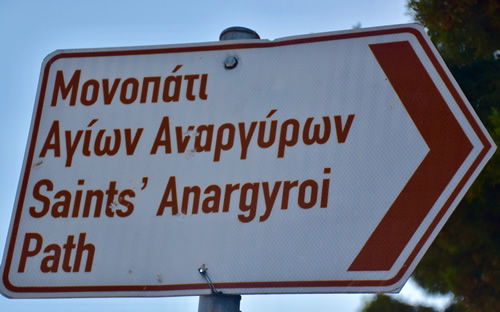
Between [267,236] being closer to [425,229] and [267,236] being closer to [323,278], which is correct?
[323,278]

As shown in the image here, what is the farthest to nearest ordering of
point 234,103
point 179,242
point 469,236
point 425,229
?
1. point 469,236
2. point 234,103
3. point 179,242
4. point 425,229

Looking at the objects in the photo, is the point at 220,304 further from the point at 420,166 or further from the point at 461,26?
the point at 461,26

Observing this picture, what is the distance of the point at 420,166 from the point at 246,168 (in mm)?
325

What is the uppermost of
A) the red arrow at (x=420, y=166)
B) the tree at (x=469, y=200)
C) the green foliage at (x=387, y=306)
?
the green foliage at (x=387, y=306)

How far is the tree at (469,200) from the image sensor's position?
5.33 meters

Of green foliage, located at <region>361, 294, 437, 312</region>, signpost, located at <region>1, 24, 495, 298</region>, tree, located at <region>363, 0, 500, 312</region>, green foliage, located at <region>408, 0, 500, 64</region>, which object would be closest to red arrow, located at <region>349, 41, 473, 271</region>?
signpost, located at <region>1, 24, 495, 298</region>

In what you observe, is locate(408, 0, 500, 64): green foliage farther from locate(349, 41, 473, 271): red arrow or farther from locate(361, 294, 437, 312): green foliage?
locate(349, 41, 473, 271): red arrow

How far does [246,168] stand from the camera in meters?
1.38

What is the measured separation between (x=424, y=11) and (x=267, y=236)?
192 inches

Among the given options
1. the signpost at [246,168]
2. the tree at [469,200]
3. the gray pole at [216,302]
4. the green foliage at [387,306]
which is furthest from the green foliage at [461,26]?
the gray pole at [216,302]

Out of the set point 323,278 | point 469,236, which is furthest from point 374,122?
point 469,236

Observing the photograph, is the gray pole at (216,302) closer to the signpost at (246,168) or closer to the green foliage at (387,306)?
the signpost at (246,168)

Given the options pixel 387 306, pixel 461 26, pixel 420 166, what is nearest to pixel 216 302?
pixel 420 166

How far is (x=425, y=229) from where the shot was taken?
124 centimetres
